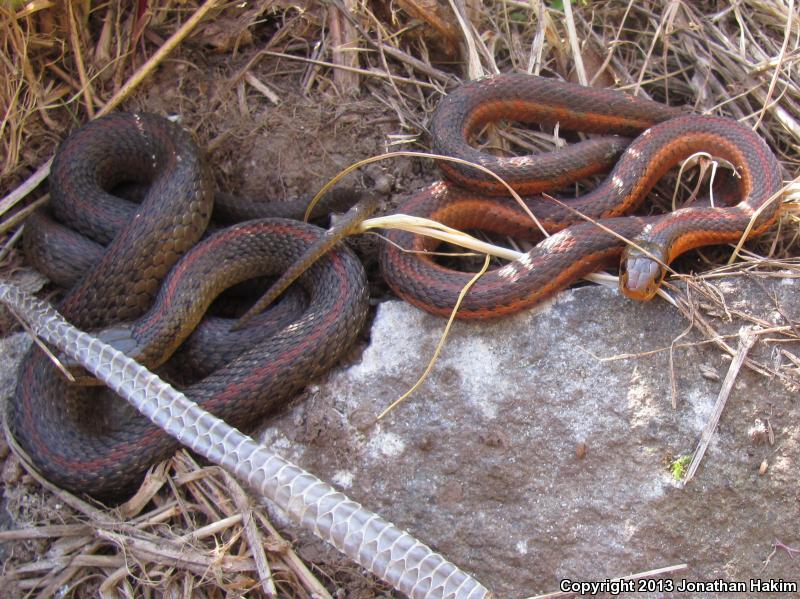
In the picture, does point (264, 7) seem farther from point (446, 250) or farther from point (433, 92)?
point (446, 250)

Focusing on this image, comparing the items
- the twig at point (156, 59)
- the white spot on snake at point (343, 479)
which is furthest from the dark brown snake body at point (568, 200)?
the twig at point (156, 59)

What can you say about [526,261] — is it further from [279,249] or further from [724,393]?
[279,249]

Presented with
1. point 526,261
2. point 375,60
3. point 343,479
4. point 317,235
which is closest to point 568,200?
point 526,261

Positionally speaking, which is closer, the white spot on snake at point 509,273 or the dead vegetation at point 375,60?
the white spot on snake at point 509,273

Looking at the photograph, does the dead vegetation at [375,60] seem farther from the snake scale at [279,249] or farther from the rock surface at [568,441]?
the rock surface at [568,441]

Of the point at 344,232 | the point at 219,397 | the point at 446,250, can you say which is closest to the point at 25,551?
the point at 219,397

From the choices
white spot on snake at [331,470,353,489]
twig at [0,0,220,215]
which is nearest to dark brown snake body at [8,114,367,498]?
twig at [0,0,220,215]
